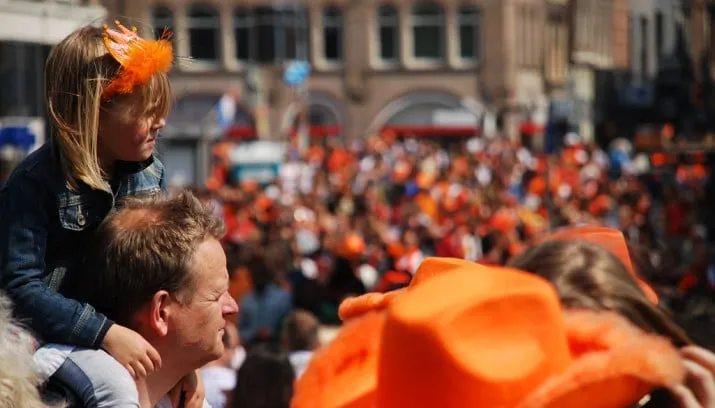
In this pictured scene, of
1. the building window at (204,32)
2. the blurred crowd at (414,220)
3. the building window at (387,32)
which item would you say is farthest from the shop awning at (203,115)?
the blurred crowd at (414,220)

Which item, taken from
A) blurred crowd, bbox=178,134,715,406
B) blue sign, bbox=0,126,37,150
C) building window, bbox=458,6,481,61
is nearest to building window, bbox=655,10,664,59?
blurred crowd, bbox=178,134,715,406

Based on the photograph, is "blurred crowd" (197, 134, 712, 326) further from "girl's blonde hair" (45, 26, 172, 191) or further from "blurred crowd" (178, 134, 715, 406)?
"girl's blonde hair" (45, 26, 172, 191)

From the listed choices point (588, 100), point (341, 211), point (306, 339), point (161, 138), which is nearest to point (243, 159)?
point (341, 211)

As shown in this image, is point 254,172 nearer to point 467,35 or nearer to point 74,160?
point 74,160

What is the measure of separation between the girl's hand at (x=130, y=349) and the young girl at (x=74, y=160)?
1.1 inches

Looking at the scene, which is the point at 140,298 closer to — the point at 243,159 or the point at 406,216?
the point at 406,216

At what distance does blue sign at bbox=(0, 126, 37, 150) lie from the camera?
598 inches

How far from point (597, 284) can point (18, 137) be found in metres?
13.4

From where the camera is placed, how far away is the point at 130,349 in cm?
253

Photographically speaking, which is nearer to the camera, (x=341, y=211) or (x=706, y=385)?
(x=706, y=385)

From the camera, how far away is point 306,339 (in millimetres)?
7996

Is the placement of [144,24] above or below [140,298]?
above

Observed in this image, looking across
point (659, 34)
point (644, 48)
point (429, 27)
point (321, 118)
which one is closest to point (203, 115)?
point (321, 118)

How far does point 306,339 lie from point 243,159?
2128 centimetres
